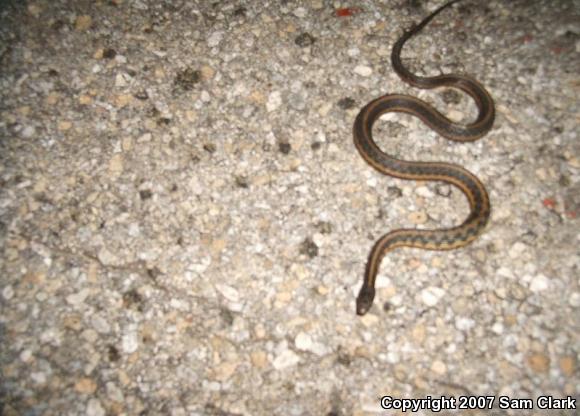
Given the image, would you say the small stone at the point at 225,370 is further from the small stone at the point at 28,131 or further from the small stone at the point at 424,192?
the small stone at the point at 28,131

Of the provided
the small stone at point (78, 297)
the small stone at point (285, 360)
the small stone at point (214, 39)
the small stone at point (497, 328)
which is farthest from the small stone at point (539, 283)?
the small stone at point (214, 39)


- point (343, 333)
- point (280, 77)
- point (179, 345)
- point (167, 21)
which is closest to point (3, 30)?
point (167, 21)

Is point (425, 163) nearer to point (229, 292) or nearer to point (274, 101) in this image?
point (274, 101)

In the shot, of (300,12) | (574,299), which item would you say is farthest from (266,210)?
(574,299)

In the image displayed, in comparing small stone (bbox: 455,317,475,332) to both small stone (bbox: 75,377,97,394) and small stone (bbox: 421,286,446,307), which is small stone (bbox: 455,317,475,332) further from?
small stone (bbox: 75,377,97,394)

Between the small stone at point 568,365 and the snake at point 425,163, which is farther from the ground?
the snake at point 425,163

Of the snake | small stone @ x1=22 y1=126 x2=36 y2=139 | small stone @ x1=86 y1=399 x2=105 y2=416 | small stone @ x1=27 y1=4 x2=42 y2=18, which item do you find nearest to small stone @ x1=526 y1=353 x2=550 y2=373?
the snake

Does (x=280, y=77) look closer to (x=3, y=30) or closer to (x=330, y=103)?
(x=330, y=103)
